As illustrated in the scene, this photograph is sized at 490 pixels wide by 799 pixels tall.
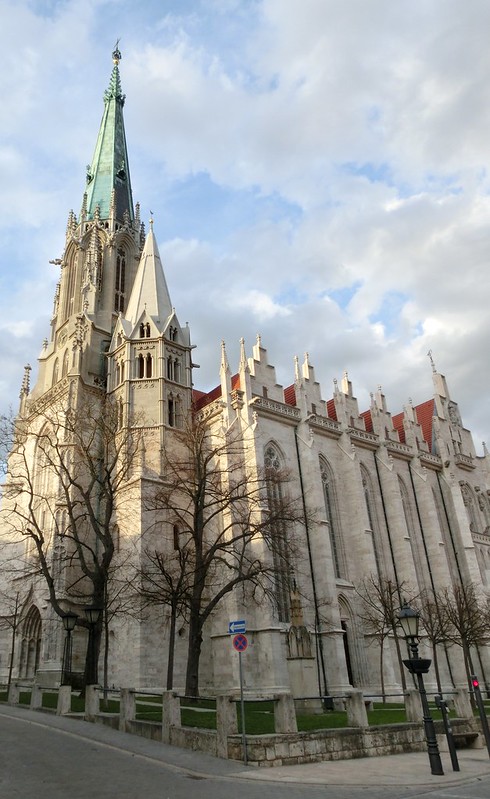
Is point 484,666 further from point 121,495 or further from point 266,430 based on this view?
point 121,495

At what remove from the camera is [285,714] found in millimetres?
13078

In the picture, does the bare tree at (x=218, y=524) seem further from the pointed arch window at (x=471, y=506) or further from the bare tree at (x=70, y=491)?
the pointed arch window at (x=471, y=506)

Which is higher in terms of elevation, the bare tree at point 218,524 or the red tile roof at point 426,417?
the red tile roof at point 426,417

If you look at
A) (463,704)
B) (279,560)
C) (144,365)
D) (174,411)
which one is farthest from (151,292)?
(463,704)

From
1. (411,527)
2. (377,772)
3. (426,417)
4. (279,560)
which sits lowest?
(377,772)

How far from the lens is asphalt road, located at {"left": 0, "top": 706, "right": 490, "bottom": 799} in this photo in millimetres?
9602

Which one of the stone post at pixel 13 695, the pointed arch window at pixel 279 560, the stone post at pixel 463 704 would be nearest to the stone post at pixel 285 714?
the stone post at pixel 463 704

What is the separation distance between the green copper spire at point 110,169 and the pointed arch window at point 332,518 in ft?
91.2

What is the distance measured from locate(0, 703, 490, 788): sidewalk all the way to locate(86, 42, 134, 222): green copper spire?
142 feet

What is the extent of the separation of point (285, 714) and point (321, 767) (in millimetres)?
1225

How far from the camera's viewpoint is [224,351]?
1432 inches

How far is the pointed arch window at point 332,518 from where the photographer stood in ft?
117

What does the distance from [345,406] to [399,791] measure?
1251 inches

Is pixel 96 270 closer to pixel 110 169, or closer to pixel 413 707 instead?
pixel 110 169
